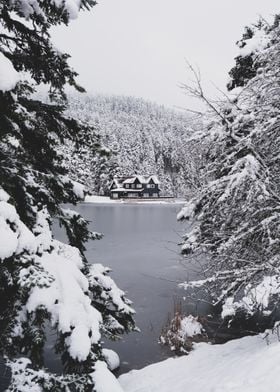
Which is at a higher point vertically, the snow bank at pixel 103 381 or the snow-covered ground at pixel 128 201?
the snow bank at pixel 103 381

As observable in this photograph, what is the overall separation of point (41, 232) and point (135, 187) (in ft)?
276

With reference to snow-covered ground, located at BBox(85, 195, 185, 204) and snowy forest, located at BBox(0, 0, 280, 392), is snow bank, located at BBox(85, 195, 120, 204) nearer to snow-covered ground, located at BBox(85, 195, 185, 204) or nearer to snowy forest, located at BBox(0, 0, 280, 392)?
→ snow-covered ground, located at BBox(85, 195, 185, 204)

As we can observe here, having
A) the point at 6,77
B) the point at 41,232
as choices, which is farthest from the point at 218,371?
the point at 6,77

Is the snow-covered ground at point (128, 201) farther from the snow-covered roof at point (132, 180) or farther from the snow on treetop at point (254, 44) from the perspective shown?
the snow on treetop at point (254, 44)

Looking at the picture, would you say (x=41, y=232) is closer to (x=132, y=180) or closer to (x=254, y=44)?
(x=254, y=44)

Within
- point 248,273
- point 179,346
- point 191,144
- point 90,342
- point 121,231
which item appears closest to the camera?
point 90,342

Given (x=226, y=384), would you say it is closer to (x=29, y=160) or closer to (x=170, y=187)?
(x=29, y=160)

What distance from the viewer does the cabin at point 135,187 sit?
84750mm

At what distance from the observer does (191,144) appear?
23.8ft

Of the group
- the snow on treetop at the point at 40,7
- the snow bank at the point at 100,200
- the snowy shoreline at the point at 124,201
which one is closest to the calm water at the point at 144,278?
the snow on treetop at the point at 40,7

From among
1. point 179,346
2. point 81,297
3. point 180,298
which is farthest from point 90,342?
point 180,298

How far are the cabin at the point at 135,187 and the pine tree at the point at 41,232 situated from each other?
3062 inches

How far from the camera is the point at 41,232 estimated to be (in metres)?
4.48

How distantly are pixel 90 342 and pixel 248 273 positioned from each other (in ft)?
12.1
